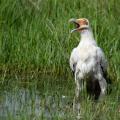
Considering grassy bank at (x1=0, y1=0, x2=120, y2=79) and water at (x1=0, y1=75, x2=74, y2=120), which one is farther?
grassy bank at (x1=0, y1=0, x2=120, y2=79)

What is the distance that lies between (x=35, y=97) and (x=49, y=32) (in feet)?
7.40

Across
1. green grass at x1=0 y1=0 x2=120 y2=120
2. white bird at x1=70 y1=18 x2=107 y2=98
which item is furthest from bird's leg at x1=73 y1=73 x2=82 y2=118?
green grass at x1=0 y1=0 x2=120 y2=120

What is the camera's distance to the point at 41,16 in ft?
39.5

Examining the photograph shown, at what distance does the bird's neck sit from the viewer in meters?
10.6

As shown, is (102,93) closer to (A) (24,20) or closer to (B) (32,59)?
(B) (32,59)

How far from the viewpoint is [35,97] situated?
31.1 ft

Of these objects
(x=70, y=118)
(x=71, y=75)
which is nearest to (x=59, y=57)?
(x=71, y=75)

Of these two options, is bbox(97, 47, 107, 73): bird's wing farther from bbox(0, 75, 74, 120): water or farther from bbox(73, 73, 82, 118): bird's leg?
bbox(0, 75, 74, 120): water

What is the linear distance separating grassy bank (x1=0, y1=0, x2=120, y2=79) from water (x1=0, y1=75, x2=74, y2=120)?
325 millimetres

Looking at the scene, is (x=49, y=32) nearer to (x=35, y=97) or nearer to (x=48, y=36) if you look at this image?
(x=48, y=36)

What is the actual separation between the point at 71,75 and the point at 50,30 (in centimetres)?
90

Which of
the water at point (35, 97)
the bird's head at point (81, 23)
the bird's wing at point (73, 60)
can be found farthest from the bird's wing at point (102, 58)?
the water at point (35, 97)

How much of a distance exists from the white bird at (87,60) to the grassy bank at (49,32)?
0.29 metres

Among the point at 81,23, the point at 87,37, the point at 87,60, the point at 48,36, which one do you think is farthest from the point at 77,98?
the point at 48,36
